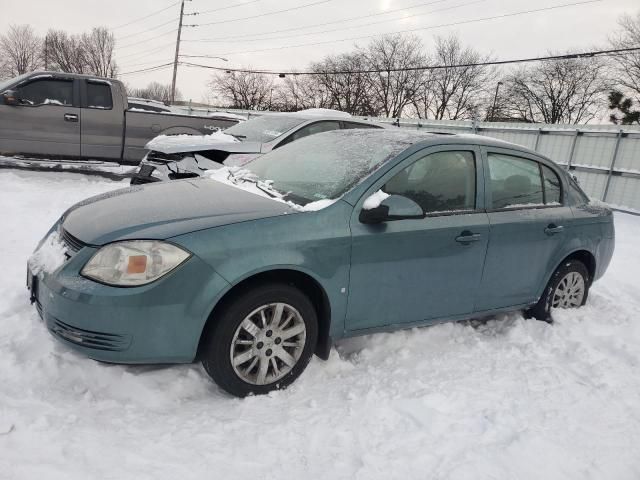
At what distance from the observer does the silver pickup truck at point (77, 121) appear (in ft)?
29.0

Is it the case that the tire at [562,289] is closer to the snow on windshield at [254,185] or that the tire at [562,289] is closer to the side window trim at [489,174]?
the side window trim at [489,174]

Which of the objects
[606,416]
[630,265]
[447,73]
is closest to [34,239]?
[606,416]

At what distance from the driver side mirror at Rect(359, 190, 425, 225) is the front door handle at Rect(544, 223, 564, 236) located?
154 cm

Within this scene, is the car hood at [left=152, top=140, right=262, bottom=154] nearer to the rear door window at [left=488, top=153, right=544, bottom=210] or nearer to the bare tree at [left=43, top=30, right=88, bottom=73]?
the rear door window at [left=488, top=153, right=544, bottom=210]

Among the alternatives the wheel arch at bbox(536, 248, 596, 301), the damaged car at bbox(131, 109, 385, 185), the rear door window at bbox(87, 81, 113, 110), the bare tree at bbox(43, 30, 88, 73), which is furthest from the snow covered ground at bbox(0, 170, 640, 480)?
the bare tree at bbox(43, 30, 88, 73)

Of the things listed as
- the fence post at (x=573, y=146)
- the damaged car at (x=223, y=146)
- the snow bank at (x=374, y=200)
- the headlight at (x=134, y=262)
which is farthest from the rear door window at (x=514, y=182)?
the fence post at (x=573, y=146)

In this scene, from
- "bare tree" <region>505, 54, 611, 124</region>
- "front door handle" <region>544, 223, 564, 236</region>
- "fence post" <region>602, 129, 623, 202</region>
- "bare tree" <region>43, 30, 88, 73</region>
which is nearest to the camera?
"front door handle" <region>544, 223, 564, 236</region>

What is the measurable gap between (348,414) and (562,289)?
8.71 feet

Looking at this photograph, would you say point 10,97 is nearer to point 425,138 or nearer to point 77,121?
point 77,121

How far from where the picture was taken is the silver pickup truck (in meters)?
8.83

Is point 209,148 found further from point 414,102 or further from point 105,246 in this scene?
point 414,102

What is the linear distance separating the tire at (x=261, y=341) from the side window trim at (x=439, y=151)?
0.75 m

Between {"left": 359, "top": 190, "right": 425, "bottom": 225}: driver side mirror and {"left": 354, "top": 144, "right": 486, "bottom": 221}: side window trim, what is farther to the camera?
{"left": 354, "top": 144, "right": 486, "bottom": 221}: side window trim

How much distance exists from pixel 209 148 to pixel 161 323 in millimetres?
4850
